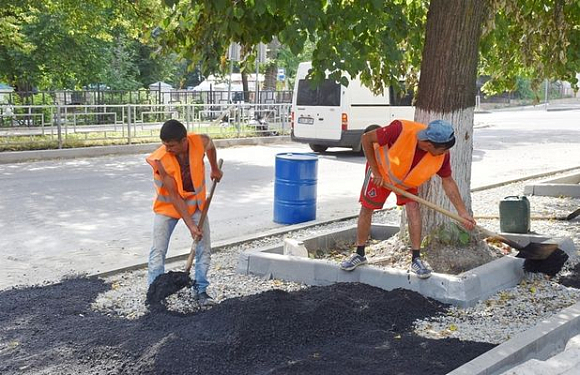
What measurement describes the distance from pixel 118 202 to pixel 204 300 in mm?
5605

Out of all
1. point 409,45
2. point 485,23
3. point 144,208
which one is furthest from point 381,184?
point 144,208

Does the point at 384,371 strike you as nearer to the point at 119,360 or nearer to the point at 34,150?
the point at 119,360

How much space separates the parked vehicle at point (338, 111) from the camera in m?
17.9

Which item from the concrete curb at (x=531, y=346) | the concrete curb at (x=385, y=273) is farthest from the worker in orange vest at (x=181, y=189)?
the concrete curb at (x=531, y=346)

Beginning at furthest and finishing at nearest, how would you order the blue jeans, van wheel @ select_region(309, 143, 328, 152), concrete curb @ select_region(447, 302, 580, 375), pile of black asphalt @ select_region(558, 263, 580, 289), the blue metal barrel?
van wheel @ select_region(309, 143, 328, 152) → the blue metal barrel → pile of black asphalt @ select_region(558, 263, 580, 289) → the blue jeans → concrete curb @ select_region(447, 302, 580, 375)

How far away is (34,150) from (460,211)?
12985mm

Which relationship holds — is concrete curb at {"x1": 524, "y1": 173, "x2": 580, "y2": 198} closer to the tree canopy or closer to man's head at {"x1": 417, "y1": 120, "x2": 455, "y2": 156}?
the tree canopy

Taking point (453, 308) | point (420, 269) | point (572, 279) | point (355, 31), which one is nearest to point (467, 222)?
point (420, 269)

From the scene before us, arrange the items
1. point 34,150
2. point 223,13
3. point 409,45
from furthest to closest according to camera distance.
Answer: point 34,150
point 409,45
point 223,13

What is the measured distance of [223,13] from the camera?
244 inches

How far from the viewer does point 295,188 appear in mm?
9180

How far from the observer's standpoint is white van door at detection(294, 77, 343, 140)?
1794cm

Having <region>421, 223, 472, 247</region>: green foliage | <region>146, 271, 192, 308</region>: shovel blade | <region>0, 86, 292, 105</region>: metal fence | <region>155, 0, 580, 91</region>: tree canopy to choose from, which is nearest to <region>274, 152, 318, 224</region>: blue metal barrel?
<region>155, 0, 580, 91</region>: tree canopy

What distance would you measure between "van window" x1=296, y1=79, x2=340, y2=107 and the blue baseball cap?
1213 cm
